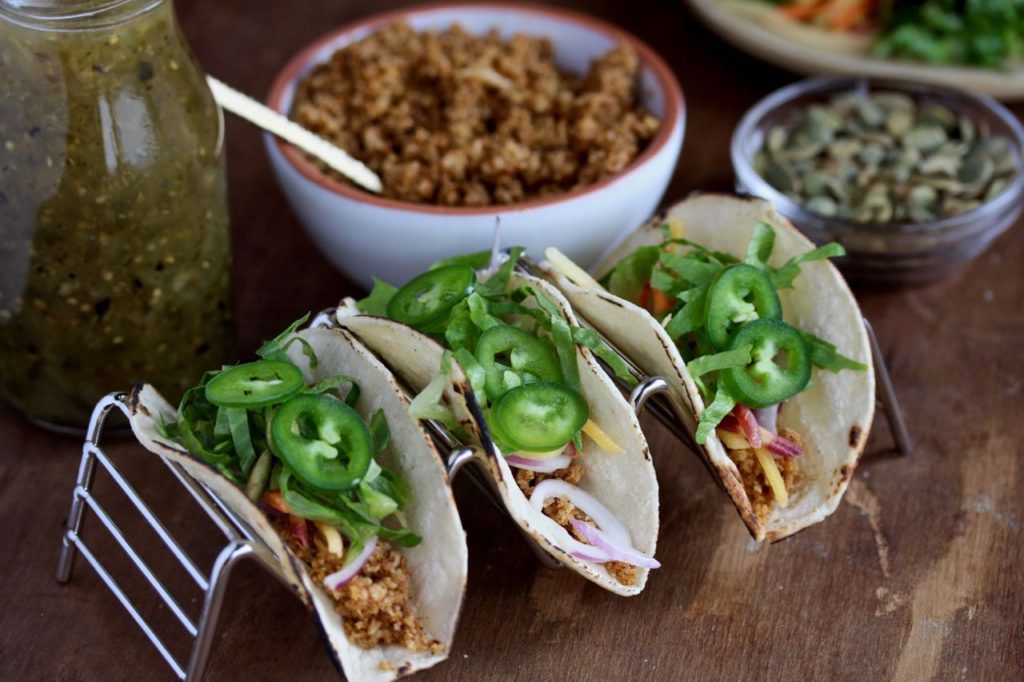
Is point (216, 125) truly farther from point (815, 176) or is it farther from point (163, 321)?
point (815, 176)

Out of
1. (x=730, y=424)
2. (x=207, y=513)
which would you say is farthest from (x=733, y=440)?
(x=207, y=513)

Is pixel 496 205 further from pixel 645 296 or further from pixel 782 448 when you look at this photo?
pixel 782 448

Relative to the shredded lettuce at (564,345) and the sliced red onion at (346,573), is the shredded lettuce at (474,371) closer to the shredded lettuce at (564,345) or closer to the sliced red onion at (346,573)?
the shredded lettuce at (564,345)

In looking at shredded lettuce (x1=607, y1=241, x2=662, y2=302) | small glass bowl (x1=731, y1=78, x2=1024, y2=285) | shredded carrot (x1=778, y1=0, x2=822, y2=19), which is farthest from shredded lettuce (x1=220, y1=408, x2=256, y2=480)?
shredded carrot (x1=778, y1=0, x2=822, y2=19)

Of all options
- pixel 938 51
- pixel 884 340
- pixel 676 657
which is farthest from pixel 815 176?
pixel 676 657

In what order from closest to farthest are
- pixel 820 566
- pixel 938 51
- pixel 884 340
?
pixel 820 566 < pixel 884 340 < pixel 938 51
